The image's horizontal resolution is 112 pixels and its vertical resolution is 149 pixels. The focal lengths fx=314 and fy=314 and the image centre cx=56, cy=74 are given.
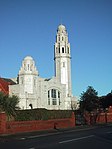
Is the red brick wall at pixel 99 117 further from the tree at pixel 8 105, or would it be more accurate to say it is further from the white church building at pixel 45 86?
the white church building at pixel 45 86

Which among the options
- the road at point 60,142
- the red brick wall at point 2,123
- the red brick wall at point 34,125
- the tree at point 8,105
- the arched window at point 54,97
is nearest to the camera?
the road at point 60,142

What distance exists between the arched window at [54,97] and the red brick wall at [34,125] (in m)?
50.3

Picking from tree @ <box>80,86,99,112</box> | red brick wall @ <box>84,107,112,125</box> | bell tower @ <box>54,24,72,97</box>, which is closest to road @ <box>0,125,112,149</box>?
red brick wall @ <box>84,107,112,125</box>

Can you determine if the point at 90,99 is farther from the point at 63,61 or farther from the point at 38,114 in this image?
the point at 63,61

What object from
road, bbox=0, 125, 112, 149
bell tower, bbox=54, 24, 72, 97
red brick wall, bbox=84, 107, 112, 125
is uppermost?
bell tower, bbox=54, 24, 72, 97

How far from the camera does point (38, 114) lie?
35.4 meters

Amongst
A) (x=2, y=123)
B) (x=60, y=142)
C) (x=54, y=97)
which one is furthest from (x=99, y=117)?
(x=54, y=97)

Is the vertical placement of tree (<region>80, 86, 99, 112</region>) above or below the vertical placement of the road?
above

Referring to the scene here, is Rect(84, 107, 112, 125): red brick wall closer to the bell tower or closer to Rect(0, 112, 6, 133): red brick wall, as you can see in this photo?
Rect(0, 112, 6, 133): red brick wall

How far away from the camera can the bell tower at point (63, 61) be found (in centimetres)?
10469

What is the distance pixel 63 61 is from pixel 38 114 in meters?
71.0

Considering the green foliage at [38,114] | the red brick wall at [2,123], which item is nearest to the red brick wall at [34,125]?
the red brick wall at [2,123]

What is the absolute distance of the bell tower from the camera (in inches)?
4122

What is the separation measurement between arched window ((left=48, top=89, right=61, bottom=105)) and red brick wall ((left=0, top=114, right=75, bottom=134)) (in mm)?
50277
